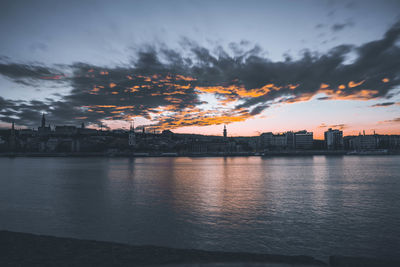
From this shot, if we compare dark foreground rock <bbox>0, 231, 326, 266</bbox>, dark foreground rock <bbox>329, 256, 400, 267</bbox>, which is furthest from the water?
dark foreground rock <bbox>329, 256, 400, 267</bbox>

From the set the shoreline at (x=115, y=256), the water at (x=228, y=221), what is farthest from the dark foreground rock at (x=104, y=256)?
the water at (x=228, y=221)

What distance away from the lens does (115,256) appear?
9312 millimetres

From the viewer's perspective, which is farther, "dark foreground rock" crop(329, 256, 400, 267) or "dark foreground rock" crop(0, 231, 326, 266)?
"dark foreground rock" crop(0, 231, 326, 266)

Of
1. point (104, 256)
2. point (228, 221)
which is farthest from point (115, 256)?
point (228, 221)

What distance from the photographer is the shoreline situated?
8.52 metres

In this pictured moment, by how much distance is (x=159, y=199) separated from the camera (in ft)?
76.6

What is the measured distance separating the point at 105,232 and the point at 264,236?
7868 mm

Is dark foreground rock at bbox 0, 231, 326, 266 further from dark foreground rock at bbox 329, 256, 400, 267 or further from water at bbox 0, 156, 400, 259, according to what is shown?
water at bbox 0, 156, 400, 259

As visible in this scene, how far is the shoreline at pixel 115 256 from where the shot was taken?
852cm

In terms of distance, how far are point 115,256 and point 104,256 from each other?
0.39 metres

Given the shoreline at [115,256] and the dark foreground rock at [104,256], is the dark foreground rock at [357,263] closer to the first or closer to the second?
the shoreline at [115,256]

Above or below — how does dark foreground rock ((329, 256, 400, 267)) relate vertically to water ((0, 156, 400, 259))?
above

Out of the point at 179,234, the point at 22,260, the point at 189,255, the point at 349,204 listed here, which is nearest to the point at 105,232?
the point at 179,234

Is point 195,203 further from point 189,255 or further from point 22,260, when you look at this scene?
point 22,260
